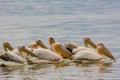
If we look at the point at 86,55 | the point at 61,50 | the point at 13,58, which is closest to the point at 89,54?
the point at 86,55

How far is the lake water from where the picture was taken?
610 inches

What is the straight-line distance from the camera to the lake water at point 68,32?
50.9 ft

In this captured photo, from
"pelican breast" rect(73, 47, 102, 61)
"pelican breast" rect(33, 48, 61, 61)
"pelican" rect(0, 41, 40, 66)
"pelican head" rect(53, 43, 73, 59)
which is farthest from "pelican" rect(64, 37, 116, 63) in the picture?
"pelican" rect(0, 41, 40, 66)

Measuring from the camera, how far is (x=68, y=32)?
26188mm

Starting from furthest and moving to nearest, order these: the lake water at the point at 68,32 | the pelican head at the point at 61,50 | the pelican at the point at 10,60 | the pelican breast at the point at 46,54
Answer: the pelican head at the point at 61,50, the pelican breast at the point at 46,54, the pelican at the point at 10,60, the lake water at the point at 68,32

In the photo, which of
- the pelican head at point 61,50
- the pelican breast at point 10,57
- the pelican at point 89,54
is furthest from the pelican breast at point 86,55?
Result: the pelican breast at point 10,57

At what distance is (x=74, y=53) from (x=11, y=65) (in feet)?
7.36

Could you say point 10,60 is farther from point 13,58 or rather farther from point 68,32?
point 68,32

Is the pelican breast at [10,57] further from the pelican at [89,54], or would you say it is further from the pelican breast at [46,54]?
the pelican at [89,54]

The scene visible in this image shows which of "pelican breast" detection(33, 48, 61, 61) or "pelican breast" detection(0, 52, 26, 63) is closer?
"pelican breast" detection(0, 52, 26, 63)

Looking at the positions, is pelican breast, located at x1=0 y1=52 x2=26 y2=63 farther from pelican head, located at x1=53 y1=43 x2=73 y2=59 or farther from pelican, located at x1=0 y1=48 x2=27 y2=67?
pelican head, located at x1=53 y1=43 x2=73 y2=59

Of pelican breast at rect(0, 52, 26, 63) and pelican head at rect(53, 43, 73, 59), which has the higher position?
pelican head at rect(53, 43, 73, 59)

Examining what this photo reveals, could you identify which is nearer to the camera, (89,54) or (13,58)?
(13,58)

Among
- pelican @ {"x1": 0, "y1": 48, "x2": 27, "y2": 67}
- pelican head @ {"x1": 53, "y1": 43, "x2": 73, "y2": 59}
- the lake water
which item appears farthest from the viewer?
pelican head @ {"x1": 53, "y1": 43, "x2": 73, "y2": 59}
